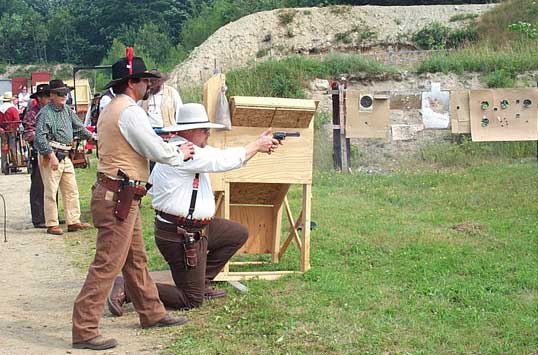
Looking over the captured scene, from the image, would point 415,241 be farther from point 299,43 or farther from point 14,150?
point 299,43

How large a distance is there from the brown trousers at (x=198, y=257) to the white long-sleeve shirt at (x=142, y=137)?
1.02 m

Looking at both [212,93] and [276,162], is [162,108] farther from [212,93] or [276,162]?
[276,162]

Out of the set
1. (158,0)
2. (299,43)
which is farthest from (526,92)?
(158,0)

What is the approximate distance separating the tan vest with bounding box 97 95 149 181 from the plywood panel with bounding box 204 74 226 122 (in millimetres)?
1526

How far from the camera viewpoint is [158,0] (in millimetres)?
85938

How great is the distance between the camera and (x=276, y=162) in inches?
313

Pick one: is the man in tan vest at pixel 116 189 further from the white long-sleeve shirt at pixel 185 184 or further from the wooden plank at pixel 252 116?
the wooden plank at pixel 252 116

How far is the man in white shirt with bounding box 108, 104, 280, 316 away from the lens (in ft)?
22.6

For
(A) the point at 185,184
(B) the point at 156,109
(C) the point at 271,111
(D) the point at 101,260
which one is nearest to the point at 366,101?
(B) the point at 156,109

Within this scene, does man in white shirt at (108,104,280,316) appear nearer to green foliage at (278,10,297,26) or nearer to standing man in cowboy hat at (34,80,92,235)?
standing man in cowboy hat at (34,80,92,235)

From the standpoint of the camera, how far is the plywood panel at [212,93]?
7.88m

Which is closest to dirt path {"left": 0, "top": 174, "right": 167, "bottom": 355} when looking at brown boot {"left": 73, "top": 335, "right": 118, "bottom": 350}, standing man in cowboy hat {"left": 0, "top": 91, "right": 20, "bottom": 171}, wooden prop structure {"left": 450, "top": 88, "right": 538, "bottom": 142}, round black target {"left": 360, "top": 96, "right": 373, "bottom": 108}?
brown boot {"left": 73, "top": 335, "right": 118, "bottom": 350}

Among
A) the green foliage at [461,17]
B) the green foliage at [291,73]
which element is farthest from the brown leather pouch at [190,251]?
the green foliage at [461,17]

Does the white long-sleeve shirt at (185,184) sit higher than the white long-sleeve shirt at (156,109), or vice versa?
the white long-sleeve shirt at (156,109)
